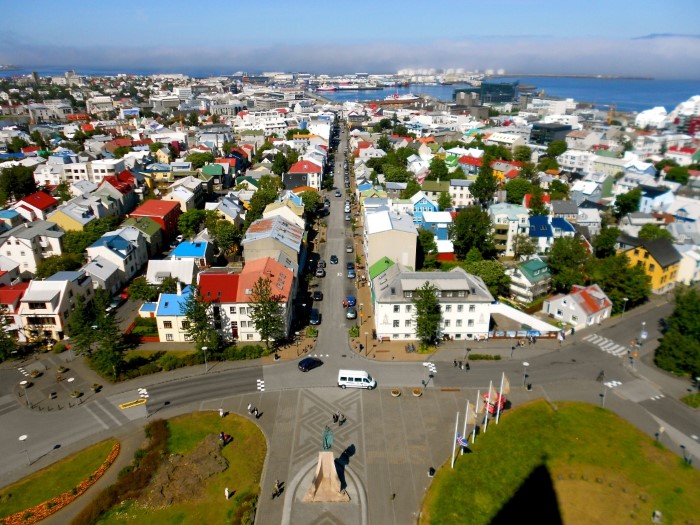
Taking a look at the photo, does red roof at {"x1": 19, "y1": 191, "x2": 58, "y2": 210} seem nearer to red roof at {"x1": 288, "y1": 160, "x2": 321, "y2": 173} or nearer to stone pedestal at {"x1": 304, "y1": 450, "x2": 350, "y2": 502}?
red roof at {"x1": 288, "y1": 160, "x2": 321, "y2": 173}

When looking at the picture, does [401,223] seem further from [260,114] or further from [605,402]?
[260,114]

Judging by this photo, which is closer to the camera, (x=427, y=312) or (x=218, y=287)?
(x=427, y=312)

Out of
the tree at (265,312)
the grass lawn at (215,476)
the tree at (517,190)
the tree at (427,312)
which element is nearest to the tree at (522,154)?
the tree at (517,190)

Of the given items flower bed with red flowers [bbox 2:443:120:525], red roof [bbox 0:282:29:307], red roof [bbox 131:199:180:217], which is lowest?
flower bed with red flowers [bbox 2:443:120:525]

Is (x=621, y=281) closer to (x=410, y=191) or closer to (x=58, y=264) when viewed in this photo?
(x=410, y=191)

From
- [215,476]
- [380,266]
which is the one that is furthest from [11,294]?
[380,266]

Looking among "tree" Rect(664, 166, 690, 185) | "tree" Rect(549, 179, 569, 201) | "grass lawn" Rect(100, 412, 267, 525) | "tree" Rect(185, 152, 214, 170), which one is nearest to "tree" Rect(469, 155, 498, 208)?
"tree" Rect(549, 179, 569, 201)

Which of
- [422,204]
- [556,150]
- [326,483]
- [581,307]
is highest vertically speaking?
[556,150]
